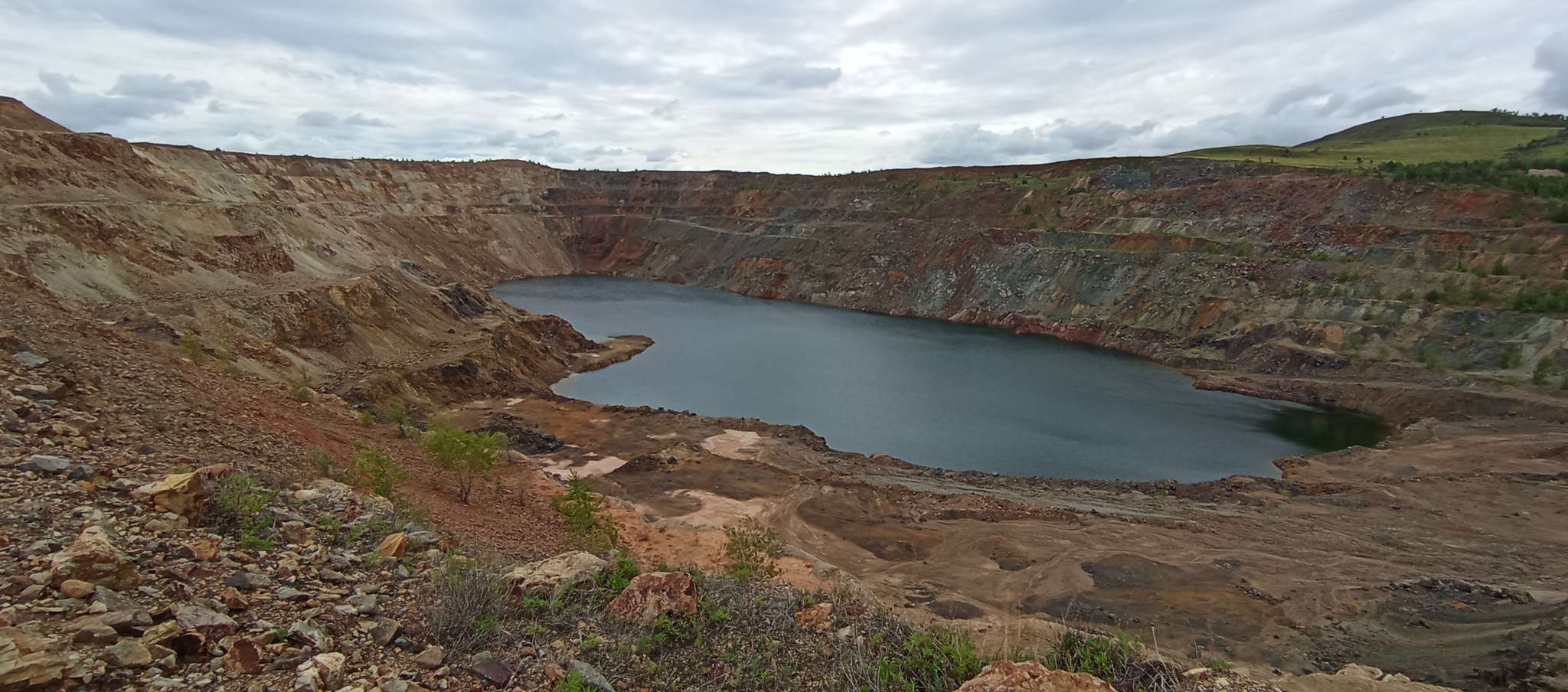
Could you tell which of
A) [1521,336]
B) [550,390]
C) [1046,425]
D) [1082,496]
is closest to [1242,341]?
[1521,336]

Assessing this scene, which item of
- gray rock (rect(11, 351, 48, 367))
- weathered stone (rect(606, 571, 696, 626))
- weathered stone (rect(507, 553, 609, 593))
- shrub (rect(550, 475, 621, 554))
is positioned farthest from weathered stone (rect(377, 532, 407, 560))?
gray rock (rect(11, 351, 48, 367))

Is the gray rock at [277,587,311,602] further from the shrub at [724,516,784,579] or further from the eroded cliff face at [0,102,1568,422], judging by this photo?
the eroded cliff face at [0,102,1568,422]

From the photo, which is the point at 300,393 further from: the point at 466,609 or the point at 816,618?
the point at 816,618

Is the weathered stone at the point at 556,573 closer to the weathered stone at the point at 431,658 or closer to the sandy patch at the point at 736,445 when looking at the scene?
the weathered stone at the point at 431,658

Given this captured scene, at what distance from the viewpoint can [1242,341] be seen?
42.2 m

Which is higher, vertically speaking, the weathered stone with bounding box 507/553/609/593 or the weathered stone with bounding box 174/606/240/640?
the weathered stone with bounding box 174/606/240/640

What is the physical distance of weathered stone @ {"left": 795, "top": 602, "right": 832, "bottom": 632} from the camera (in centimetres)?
818

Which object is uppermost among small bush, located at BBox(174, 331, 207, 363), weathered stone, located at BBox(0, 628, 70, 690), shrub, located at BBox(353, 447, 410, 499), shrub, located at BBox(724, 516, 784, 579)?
small bush, located at BBox(174, 331, 207, 363)

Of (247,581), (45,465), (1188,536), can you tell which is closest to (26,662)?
(247,581)

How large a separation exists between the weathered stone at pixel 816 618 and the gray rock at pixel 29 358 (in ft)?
36.4

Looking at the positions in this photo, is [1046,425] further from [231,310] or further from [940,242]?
[940,242]

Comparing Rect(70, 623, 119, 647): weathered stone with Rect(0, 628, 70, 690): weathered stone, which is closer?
Rect(0, 628, 70, 690): weathered stone

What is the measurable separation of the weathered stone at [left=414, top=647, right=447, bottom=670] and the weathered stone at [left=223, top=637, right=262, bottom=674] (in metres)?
1.11

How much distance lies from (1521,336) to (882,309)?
36714mm
